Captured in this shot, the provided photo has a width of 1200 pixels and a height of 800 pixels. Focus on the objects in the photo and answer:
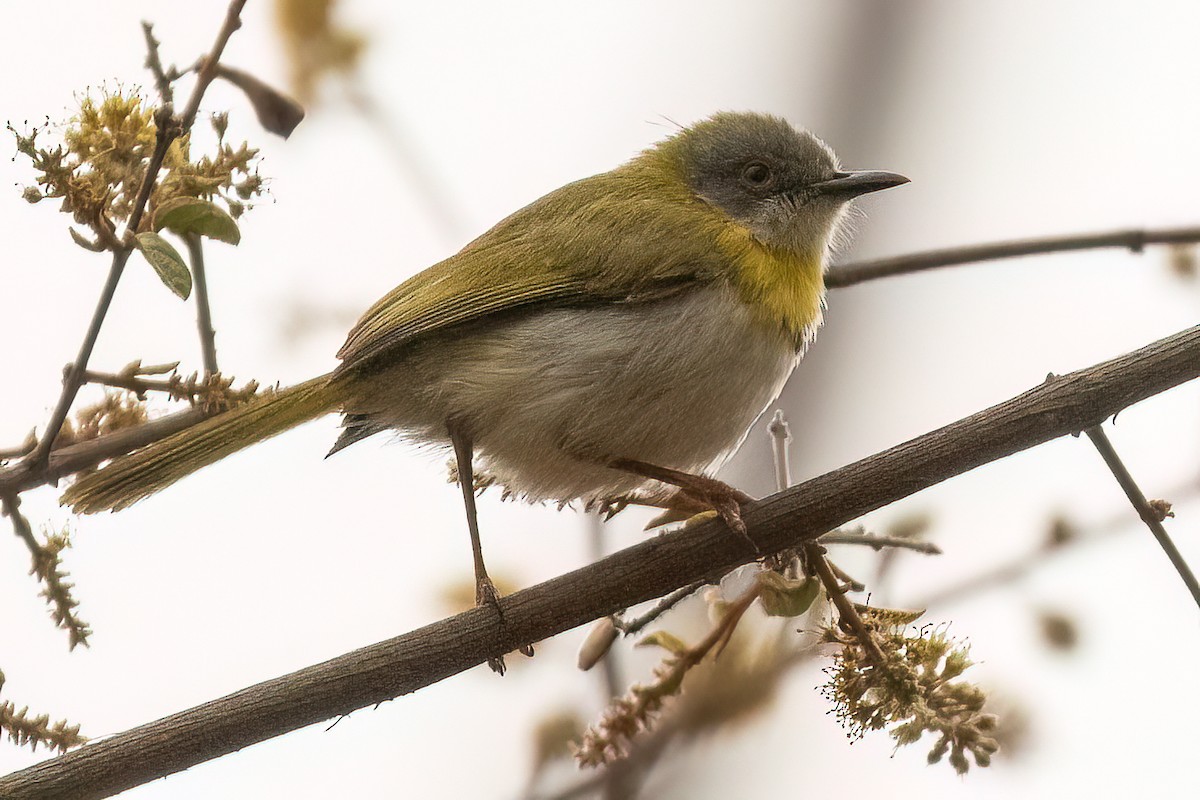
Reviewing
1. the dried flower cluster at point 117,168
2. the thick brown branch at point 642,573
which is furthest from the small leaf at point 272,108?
the thick brown branch at point 642,573

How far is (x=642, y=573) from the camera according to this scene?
2137 millimetres

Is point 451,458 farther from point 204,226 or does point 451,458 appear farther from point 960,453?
point 960,453

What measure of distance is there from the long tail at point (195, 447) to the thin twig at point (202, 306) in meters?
0.26

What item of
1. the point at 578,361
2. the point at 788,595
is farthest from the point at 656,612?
the point at 578,361

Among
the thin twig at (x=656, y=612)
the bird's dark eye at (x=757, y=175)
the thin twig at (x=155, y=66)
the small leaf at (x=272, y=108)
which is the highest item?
the bird's dark eye at (x=757, y=175)

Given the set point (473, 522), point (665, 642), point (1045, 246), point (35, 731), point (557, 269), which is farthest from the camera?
point (557, 269)

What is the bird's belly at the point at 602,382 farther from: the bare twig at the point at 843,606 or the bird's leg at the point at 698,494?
the bare twig at the point at 843,606

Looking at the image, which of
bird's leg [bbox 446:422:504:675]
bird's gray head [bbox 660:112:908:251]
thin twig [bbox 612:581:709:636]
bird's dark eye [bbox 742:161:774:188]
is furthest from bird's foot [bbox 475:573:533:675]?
bird's dark eye [bbox 742:161:774:188]

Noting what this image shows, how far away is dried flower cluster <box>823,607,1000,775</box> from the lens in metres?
1.73

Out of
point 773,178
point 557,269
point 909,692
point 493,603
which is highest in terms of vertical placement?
point 773,178

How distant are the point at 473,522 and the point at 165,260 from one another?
96 centimetres

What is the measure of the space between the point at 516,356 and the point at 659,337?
1.04 ft

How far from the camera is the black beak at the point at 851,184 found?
3.11 m

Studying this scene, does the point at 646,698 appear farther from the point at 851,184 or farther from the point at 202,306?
the point at 851,184
